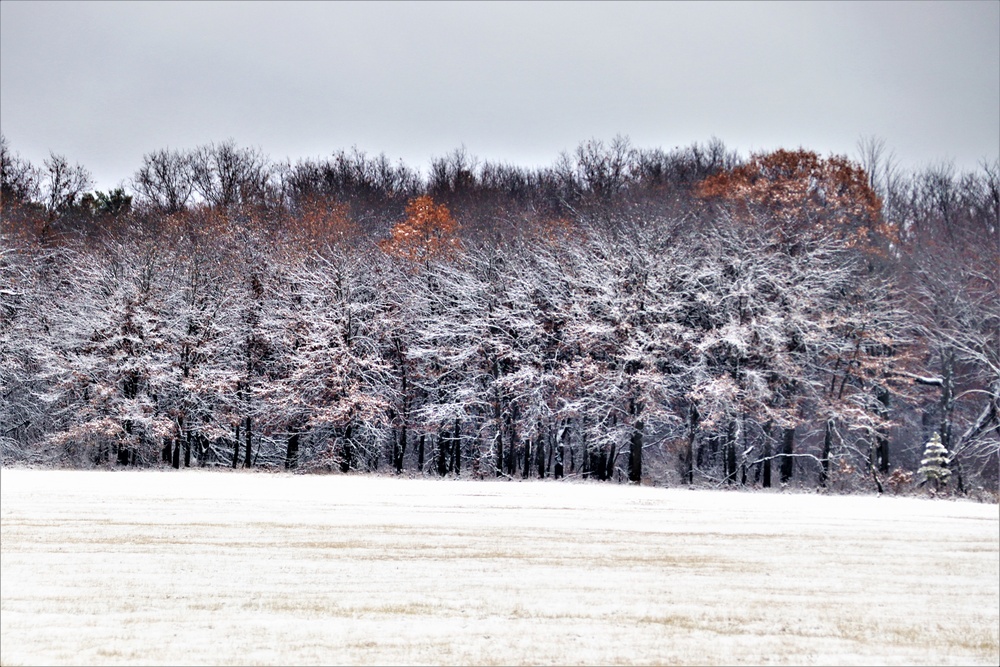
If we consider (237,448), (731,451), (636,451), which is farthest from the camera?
(237,448)

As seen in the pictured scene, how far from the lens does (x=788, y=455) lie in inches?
1089

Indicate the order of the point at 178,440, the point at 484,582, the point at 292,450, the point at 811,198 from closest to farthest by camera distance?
the point at 484,582
the point at 178,440
the point at 811,198
the point at 292,450

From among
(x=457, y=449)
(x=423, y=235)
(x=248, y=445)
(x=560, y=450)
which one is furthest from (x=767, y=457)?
(x=248, y=445)

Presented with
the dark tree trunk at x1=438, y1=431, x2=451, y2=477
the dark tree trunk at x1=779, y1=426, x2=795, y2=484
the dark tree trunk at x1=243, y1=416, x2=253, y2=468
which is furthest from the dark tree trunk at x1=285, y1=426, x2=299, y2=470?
the dark tree trunk at x1=779, y1=426, x2=795, y2=484

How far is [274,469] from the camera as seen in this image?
96.2ft

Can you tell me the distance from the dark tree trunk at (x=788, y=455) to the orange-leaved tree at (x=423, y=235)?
41.7 ft

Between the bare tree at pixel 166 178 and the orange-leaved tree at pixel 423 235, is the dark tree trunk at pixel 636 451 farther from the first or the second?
the bare tree at pixel 166 178

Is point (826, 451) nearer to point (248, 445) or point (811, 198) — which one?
point (811, 198)

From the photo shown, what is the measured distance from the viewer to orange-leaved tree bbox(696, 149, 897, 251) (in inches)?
1187

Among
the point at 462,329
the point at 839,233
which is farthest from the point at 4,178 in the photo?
the point at 839,233

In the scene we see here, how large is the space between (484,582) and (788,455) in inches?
708

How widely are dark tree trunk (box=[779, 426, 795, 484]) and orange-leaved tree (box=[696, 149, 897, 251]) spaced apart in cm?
614

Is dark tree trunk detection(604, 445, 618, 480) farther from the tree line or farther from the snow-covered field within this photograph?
the snow-covered field

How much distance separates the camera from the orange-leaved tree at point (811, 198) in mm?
30156
